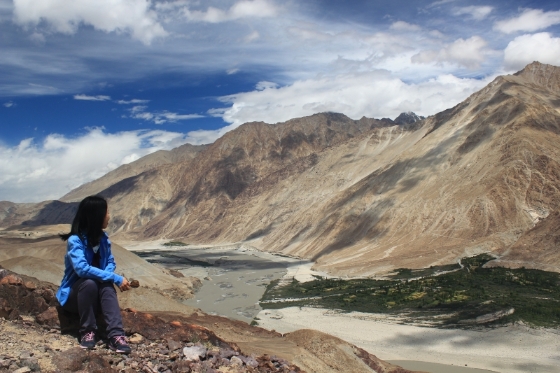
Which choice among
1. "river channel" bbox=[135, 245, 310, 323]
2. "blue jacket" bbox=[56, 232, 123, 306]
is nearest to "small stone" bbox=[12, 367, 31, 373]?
"blue jacket" bbox=[56, 232, 123, 306]

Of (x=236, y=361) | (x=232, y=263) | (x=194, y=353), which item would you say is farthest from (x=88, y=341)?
(x=232, y=263)

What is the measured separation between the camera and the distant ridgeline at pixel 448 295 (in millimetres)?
28781

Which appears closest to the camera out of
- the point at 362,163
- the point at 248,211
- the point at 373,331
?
the point at 373,331

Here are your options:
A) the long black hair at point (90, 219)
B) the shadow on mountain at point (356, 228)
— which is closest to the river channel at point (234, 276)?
the shadow on mountain at point (356, 228)

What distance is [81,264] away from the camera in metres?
6.52

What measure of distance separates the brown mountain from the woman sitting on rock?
142ft

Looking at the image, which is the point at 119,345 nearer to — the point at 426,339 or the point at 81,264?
the point at 81,264

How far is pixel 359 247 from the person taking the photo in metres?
65.8

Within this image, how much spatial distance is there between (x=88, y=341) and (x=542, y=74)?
115 metres

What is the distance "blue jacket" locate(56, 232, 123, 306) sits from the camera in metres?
6.54

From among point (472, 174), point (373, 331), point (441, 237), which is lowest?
point (373, 331)

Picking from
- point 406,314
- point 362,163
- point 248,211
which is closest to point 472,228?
point 406,314

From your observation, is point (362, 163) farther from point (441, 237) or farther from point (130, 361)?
point (130, 361)

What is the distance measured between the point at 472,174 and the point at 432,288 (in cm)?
3519
